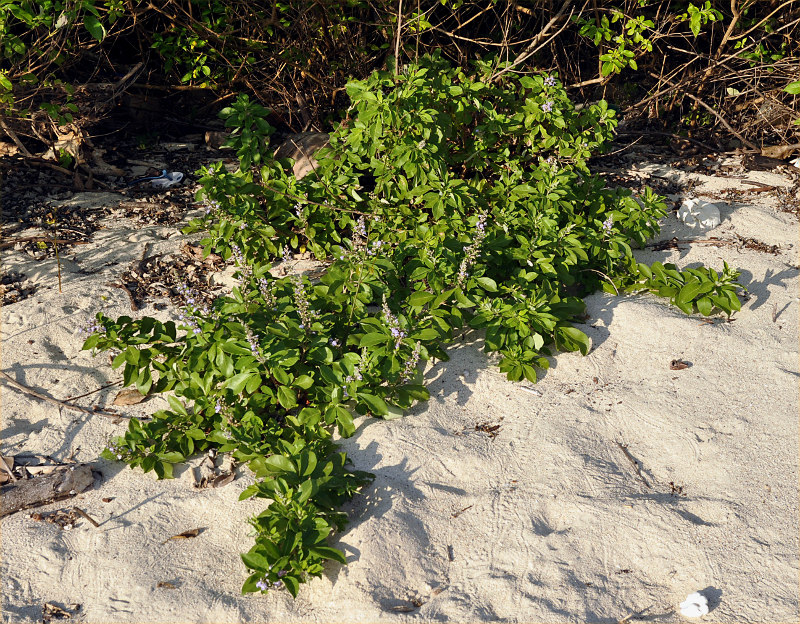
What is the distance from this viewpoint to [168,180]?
5.06m

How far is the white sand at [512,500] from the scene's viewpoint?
7.49ft

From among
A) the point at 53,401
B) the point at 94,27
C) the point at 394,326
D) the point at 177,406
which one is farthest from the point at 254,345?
the point at 94,27

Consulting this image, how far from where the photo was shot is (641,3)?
16.1 feet

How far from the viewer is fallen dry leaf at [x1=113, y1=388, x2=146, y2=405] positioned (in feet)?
10.4

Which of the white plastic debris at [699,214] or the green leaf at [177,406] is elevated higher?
the green leaf at [177,406]

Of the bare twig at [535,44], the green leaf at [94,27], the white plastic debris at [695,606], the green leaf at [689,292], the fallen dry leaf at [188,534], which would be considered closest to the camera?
the white plastic debris at [695,606]

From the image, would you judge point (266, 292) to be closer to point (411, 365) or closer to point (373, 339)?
point (373, 339)

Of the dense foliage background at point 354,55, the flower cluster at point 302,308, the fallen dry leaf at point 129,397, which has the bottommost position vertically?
the fallen dry leaf at point 129,397

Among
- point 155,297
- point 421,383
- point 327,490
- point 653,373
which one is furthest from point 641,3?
point 327,490

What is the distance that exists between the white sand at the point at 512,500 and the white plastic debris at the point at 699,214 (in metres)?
0.97

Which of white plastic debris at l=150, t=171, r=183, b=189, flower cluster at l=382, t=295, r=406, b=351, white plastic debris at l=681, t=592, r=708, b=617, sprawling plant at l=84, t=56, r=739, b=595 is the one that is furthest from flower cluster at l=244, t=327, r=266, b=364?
white plastic debris at l=150, t=171, r=183, b=189

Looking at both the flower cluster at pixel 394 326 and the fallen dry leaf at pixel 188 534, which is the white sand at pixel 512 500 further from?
the flower cluster at pixel 394 326

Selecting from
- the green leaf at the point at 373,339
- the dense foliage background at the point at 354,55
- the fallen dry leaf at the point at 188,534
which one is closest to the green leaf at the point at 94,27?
the dense foliage background at the point at 354,55

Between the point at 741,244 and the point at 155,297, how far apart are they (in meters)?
3.37
